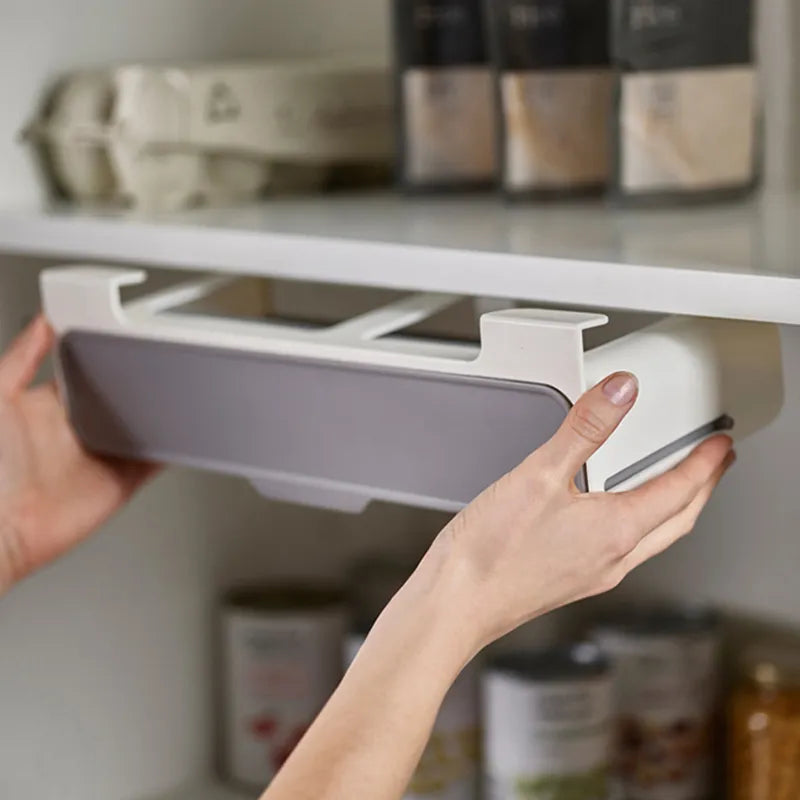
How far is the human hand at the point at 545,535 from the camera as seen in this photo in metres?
0.63

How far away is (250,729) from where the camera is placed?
3.82ft

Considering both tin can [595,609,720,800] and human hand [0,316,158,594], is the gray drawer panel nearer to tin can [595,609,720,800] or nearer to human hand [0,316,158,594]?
human hand [0,316,158,594]

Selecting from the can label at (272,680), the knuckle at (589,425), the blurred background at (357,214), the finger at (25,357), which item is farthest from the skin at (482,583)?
the can label at (272,680)

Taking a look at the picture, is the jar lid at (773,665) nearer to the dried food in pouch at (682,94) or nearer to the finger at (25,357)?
the dried food in pouch at (682,94)

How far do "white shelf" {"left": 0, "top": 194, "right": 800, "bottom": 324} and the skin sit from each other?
0.06 meters

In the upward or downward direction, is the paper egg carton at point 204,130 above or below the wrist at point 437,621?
above

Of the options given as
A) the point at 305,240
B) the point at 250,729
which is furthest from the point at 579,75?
the point at 250,729

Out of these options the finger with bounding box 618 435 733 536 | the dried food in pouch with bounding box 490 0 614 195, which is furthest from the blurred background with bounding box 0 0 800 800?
the finger with bounding box 618 435 733 536

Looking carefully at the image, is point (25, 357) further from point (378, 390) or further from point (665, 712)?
point (665, 712)

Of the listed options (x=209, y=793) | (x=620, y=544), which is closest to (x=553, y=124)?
(x=620, y=544)

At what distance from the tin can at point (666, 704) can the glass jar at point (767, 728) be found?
33mm

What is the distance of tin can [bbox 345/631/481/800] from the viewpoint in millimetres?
1088

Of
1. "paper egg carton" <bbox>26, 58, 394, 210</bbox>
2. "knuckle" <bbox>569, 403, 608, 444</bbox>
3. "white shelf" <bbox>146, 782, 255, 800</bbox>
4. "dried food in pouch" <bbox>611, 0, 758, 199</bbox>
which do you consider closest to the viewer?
"knuckle" <bbox>569, 403, 608, 444</bbox>

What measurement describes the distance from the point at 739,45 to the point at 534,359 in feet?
1.08
